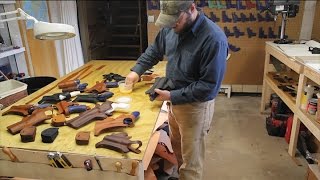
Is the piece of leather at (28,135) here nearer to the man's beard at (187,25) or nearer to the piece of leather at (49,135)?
the piece of leather at (49,135)

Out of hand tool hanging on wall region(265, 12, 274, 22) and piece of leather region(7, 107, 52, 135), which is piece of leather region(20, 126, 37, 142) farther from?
hand tool hanging on wall region(265, 12, 274, 22)

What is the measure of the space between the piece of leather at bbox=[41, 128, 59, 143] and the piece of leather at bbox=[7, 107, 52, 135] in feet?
0.45

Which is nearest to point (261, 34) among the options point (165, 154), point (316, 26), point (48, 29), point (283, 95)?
point (316, 26)

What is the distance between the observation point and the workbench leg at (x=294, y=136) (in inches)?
90.7

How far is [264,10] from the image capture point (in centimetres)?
356

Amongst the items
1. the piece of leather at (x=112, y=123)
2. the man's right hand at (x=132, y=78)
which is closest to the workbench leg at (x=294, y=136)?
the man's right hand at (x=132, y=78)

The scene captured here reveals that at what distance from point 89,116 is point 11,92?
40.7 inches

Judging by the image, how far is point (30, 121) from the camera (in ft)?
4.43

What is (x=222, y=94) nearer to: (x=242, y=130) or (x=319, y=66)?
(x=242, y=130)

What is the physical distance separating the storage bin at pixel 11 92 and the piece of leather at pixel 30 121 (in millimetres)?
710

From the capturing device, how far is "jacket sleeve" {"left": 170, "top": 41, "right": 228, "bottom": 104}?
135 centimetres

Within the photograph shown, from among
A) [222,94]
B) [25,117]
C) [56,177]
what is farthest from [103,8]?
[56,177]

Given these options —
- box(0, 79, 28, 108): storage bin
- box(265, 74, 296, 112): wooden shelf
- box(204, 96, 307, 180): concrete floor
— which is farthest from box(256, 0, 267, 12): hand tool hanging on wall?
box(0, 79, 28, 108): storage bin

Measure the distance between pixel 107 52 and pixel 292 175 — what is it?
4552 mm
